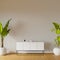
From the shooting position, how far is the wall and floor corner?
2604 millimetres

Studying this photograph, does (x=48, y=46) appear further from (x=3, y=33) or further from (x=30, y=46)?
(x=3, y=33)

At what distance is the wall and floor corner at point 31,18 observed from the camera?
8.54ft

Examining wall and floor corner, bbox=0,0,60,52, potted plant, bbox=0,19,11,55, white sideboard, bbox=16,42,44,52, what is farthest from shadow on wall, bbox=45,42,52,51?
potted plant, bbox=0,19,11,55

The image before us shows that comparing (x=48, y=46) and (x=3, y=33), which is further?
(x=48, y=46)

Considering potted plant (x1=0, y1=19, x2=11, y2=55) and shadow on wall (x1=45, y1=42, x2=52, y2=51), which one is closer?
potted plant (x1=0, y1=19, x2=11, y2=55)

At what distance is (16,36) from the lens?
262 centimetres

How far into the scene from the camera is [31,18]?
262 cm

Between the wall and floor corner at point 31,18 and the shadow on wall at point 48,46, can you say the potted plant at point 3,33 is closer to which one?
the wall and floor corner at point 31,18

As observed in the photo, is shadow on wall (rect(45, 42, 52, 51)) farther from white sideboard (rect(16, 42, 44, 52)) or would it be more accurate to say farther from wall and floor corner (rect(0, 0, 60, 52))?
white sideboard (rect(16, 42, 44, 52))

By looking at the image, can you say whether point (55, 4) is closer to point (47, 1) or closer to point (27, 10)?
point (47, 1)

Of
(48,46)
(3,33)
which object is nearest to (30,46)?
(48,46)

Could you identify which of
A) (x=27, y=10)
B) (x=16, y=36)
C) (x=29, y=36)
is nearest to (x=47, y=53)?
(x=29, y=36)

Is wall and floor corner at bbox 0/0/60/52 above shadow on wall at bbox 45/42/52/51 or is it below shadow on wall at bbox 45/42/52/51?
above

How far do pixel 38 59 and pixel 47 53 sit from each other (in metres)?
0.43
